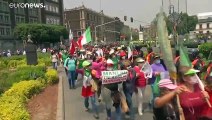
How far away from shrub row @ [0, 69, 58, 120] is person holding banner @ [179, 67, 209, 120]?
4542 mm

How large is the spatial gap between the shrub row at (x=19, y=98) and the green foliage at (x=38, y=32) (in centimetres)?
4551

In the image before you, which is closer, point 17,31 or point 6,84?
point 6,84

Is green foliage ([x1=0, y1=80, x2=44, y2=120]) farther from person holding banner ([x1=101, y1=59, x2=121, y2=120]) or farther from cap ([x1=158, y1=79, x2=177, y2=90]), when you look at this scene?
cap ([x1=158, y1=79, x2=177, y2=90])

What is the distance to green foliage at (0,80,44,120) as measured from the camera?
8844 mm

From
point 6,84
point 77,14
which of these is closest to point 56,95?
point 6,84

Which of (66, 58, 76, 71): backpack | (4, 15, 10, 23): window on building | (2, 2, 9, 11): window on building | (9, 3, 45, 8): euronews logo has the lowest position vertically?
(66, 58, 76, 71): backpack

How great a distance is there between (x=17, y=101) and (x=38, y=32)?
186 ft

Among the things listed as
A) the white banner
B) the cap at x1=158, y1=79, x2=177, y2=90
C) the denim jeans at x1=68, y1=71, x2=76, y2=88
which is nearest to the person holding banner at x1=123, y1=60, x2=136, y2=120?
the white banner

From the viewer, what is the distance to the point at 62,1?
97000 millimetres

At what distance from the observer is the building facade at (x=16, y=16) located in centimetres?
6531

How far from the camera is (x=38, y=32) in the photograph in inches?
2623

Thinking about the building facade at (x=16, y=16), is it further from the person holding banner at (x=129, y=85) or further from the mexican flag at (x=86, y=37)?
the person holding banner at (x=129, y=85)

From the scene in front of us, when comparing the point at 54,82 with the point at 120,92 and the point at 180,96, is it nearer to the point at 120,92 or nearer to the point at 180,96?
the point at 120,92

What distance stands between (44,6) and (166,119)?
8049 cm
